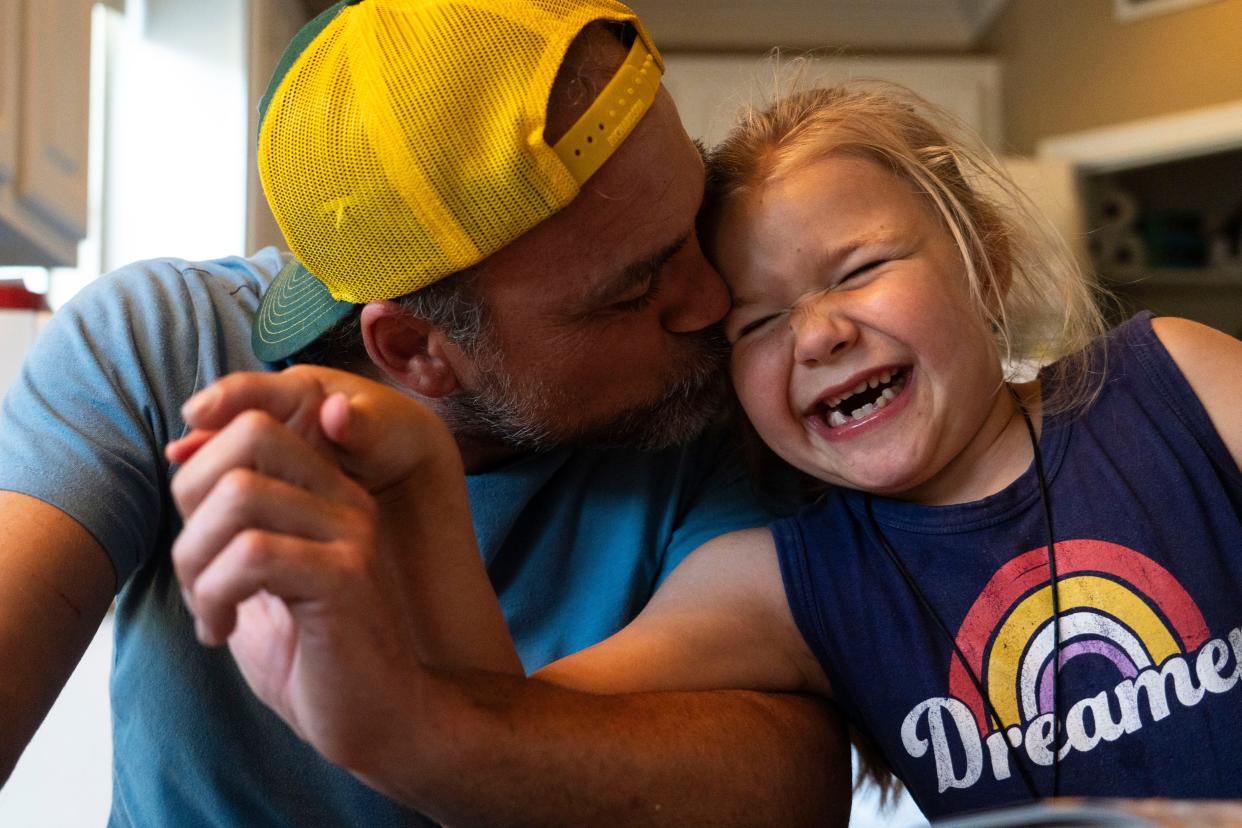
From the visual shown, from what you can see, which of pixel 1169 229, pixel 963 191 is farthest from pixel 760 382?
pixel 1169 229

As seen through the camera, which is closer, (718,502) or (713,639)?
(713,639)

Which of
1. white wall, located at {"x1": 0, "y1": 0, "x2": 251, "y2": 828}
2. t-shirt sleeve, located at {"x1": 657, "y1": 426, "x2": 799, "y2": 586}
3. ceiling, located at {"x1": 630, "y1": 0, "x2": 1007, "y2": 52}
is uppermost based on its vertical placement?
t-shirt sleeve, located at {"x1": 657, "y1": 426, "x2": 799, "y2": 586}

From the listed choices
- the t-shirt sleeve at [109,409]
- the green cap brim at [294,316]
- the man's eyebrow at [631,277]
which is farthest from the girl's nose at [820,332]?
the t-shirt sleeve at [109,409]

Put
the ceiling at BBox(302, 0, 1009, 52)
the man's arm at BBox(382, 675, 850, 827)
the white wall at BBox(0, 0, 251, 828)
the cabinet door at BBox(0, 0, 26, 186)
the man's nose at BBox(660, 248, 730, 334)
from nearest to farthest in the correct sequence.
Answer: the man's arm at BBox(382, 675, 850, 827) → the man's nose at BBox(660, 248, 730, 334) → the cabinet door at BBox(0, 0, 26, 186) → the white wall at BBox(0, 0, 251, 828) → the ceiling at BBox(302, 0, 1009, 52)

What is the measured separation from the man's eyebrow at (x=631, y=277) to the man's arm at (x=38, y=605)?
1.55ft

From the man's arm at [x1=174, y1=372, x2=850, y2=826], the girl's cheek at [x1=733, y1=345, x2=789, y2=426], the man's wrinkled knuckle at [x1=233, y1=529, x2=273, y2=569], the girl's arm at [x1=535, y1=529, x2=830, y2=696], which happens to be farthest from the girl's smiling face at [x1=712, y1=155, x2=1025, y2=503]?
the man's wrinkled knuckle at [x1=233, y1=529, x2=273, y2=569]

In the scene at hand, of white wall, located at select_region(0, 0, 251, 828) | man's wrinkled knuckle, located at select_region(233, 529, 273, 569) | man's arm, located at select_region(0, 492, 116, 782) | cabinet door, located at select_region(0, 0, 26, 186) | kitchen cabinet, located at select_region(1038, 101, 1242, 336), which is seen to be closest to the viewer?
man's wrinkled knuckle, located at select_region(233, 529, 273, 569)

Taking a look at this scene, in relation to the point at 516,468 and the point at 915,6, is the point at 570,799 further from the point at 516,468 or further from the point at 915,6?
the point at 915,6

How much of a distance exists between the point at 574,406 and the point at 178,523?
0.38m

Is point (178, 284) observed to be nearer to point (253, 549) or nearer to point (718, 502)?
point (718, 502)

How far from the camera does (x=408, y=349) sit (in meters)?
1.25

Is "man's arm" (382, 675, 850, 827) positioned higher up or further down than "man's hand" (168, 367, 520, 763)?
further down

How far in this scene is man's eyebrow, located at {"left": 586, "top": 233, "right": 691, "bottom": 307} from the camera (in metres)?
1.14

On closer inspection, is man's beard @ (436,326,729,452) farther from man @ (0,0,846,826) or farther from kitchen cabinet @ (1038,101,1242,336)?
kitchen cabinet @ (1038,101,1242,336)
